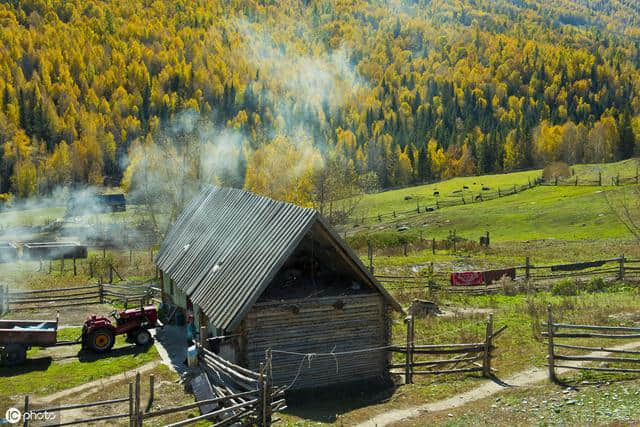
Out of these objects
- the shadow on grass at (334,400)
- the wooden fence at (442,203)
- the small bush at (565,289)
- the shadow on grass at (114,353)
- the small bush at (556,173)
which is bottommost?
the shadow on grass at (334,400)

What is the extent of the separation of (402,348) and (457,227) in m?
45.9

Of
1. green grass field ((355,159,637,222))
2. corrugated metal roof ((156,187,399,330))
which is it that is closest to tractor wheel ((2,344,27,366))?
corrugated metal roof ((156,187,399,330))

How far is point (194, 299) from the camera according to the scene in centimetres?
2311

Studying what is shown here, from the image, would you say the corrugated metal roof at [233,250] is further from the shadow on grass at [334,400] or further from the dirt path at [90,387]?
the dirt path at [90,387]

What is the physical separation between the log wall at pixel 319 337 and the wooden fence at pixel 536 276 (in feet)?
43.6

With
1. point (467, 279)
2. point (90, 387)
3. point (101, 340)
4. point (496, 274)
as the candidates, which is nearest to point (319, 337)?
point (90, 387)

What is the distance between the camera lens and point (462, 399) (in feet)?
61.0

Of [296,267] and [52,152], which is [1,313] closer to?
[296,267]

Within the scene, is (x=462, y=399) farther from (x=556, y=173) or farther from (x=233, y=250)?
(x=556, y=173)

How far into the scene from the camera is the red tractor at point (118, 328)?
25.3 metres

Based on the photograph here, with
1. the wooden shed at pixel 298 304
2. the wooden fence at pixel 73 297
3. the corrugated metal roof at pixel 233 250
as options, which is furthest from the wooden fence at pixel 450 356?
the wooden fence at pixel 73 297

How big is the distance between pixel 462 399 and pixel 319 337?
190 inches

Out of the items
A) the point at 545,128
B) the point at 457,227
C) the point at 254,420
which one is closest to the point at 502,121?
the point at 545,128

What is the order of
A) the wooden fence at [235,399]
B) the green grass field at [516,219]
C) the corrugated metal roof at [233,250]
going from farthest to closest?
the green grass field at [516,219] → the corrugated metal roof at [233,250] → the wooden fence at [235,399]
